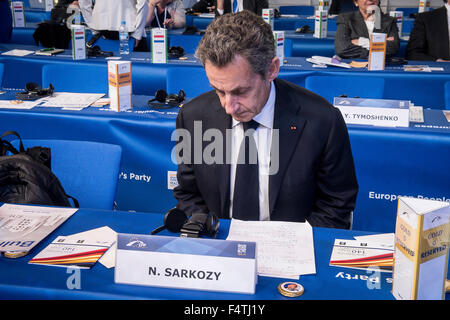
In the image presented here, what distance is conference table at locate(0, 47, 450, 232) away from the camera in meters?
2.55

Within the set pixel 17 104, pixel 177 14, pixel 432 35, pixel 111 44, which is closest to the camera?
pixel 17 104

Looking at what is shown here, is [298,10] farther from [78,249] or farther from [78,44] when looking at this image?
[78,249]

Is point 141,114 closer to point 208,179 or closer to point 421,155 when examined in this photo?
point 208,179

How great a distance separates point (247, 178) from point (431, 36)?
12.2 feet

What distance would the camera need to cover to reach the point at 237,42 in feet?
4.64

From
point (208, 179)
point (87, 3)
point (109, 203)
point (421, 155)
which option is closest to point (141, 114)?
point (109, 203)

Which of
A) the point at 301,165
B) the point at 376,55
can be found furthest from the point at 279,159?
the point at 376,55

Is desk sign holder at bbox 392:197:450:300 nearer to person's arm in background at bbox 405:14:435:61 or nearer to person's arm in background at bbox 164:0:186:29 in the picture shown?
person's arm in background at bbox 405:14:435:61

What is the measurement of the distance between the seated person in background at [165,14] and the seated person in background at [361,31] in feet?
5.91

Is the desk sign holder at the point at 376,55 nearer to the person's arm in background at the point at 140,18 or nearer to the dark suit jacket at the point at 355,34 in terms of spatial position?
the dark suit jacket at the point at 355,34

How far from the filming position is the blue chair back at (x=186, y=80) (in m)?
3.39

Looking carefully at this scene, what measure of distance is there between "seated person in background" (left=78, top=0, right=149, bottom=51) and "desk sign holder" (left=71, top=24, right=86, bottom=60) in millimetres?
A: 769

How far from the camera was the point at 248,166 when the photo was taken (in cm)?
169
